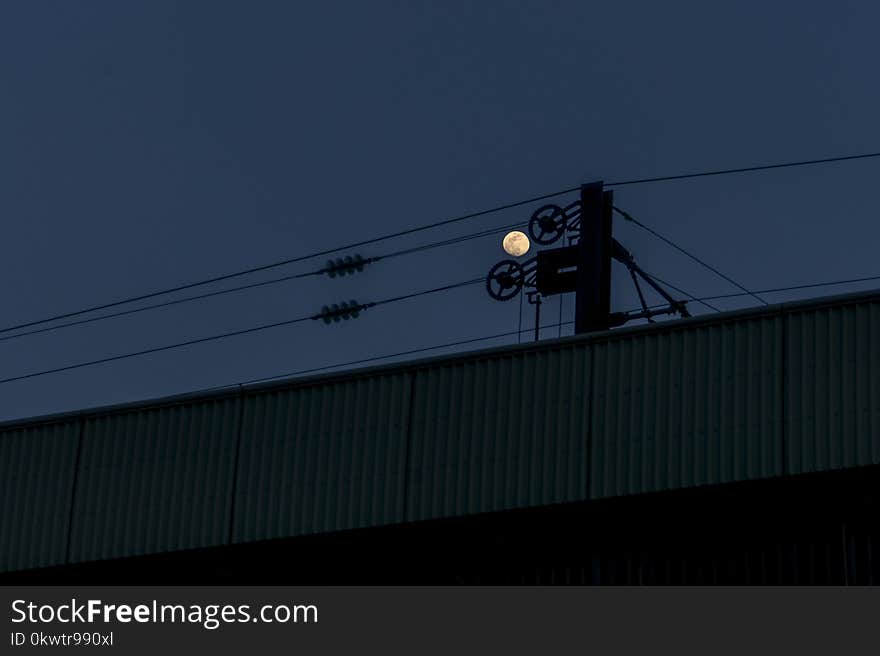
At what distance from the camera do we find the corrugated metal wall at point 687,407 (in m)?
24.2

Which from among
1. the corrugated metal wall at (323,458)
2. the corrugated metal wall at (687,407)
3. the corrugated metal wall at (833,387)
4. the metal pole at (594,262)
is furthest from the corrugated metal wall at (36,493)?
the corrugated metal wall at (833,387)

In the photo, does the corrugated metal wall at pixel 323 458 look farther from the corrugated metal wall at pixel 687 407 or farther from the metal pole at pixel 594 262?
the metal pole at pixel 594 262

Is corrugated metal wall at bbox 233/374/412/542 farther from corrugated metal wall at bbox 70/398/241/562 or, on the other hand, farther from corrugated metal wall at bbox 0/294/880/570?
corrugated metal wall at bbox 70/398/241/562

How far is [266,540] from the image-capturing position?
27.4 m

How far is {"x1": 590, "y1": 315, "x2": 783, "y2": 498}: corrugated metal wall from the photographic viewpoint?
24188 millimetres

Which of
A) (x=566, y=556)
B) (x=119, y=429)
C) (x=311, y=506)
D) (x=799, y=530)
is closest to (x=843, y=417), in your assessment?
(x=799, y=530)

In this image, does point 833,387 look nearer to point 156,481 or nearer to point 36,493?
point 156,481

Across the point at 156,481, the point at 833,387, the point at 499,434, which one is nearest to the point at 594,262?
the point at 499,434

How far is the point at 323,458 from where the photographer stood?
89.8 ft

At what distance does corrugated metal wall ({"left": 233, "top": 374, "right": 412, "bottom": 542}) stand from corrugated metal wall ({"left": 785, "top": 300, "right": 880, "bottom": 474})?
241 inches

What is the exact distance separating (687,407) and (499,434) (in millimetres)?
3024

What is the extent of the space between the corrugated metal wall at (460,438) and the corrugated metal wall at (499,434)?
0.02 metres
